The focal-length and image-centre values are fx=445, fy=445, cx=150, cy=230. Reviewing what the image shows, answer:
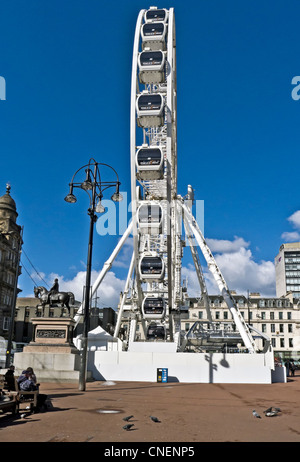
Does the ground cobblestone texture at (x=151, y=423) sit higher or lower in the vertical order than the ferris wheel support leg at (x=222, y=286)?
lower

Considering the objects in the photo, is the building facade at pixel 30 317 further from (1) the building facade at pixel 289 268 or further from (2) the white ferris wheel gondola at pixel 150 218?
(1) the building facade at pixel 289 268

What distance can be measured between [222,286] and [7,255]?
1410 inches

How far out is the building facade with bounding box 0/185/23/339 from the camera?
61.6m

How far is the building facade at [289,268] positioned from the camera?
160 meters

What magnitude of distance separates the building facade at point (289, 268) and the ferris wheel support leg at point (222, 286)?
400 feet

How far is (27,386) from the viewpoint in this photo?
13.0m

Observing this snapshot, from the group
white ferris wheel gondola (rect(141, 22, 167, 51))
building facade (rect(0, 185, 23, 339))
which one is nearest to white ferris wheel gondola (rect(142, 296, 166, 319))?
white ferris wheel gondola (rect(141, 22, 167, 51))

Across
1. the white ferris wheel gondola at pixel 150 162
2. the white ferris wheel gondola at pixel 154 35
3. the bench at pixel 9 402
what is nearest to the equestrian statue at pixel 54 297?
the white ferris wheel gondola at pixel 150 162

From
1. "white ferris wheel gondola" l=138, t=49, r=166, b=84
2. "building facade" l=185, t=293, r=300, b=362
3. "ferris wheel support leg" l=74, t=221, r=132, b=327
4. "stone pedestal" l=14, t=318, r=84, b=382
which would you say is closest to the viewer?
"stone pedestal" l=14, t=318, r=84, b=382

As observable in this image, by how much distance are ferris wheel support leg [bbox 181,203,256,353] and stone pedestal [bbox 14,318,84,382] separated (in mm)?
15590

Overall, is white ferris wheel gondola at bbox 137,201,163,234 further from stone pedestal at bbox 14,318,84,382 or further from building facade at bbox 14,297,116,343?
building facade at bbox 14,297,116,343
